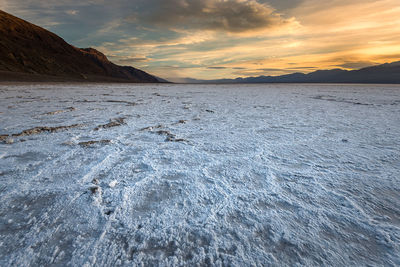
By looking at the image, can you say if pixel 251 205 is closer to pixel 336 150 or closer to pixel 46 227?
pixel 46 227

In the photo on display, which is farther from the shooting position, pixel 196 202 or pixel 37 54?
pixel 37 54

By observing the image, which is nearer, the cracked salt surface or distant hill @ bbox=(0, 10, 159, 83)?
the cracked salt surface

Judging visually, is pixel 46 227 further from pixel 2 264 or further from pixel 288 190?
pixel 288 190

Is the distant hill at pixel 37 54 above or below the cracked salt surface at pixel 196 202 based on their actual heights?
above

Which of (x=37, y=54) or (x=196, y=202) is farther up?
(x=37, y=54)

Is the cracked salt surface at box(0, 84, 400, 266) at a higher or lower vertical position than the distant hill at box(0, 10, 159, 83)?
lower

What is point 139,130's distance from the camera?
251cm

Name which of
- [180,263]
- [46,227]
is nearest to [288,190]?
[180,263]

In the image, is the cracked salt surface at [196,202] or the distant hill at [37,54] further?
the distant hill at [37,54]

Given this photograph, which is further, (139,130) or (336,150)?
(139,130)

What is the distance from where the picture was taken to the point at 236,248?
0.79m

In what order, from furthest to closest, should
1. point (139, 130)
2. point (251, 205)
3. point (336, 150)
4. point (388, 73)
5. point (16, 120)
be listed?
1. point (388, 73)
2. point (16, 120)
3. point (139, 130)
4. point (336, 150)
5. point (251, 205)

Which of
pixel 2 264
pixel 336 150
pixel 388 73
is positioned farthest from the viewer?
pixel 388 73

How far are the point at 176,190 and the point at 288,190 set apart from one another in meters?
0.70
